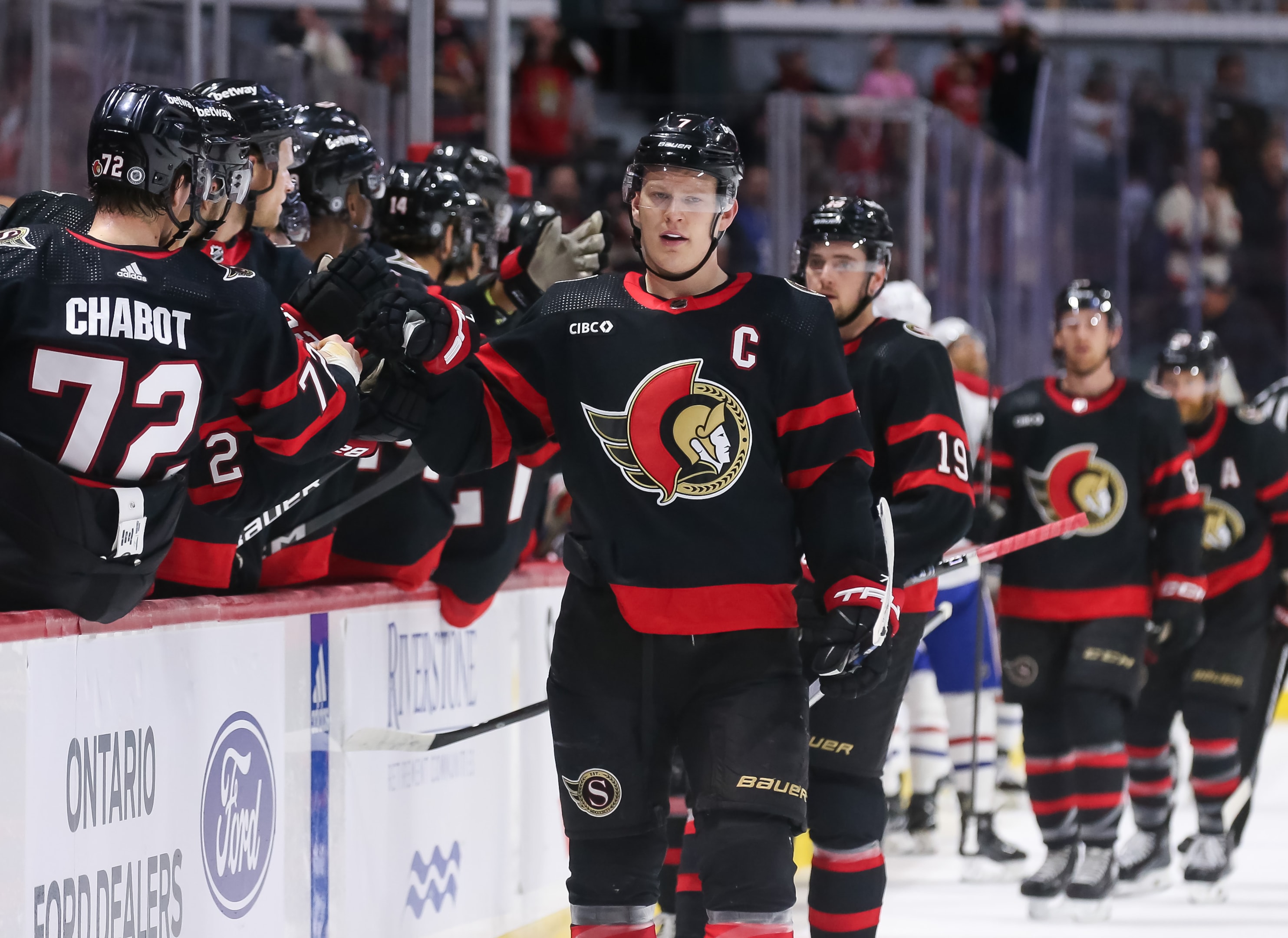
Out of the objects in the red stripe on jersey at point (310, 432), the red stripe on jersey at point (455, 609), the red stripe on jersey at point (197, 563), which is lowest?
the red stripe on jersey at point (455, 609)

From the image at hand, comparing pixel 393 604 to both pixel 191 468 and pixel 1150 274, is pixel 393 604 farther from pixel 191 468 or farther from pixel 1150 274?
pixel 1150 274

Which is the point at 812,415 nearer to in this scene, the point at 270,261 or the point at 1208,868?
the point at 270,261

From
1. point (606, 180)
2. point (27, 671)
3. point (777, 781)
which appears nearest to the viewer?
point (27, 671)

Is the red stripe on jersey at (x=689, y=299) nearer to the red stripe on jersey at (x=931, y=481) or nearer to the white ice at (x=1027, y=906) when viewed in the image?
the red stripe on jersey at (x=931, y=481)

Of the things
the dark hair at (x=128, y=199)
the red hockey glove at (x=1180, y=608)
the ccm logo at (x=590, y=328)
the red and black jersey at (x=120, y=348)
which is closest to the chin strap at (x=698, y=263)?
the ccm logo at (x=590, y=328)

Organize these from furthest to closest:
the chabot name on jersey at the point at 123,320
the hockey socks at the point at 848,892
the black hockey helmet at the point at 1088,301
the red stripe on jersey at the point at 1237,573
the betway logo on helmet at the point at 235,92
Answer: the red stripe on jersey at the point at 1237,573
the black hockey helmet at the point at 1088,301
the hockey socks at the point at 848,892
the betway logo on helmet at the point at 235,92
the chabot name on jersey at the point at 123,320

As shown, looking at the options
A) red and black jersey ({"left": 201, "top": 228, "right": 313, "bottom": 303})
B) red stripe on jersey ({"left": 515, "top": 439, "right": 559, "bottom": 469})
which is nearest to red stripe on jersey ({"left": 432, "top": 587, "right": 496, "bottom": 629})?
red stripe on jersey ({"left": 515, "top": 439, "right": 559, "bottom": 469})

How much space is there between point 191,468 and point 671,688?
855 millimetres

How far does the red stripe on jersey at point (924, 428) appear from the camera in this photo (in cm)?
338

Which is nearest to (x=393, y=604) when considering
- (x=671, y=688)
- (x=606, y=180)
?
(x=671, y=688)

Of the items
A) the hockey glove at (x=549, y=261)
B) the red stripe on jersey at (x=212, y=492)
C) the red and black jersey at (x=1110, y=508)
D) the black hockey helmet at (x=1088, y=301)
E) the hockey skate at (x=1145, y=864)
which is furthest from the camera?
the hockey skate at (x=1145, y=864)

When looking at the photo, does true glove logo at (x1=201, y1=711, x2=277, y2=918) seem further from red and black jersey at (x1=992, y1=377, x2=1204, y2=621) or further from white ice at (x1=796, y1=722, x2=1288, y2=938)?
red and black jersey at (x1=992, y1=377, x2=1204, y2=621)

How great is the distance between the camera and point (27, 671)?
236 cm

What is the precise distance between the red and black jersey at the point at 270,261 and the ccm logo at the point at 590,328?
0.75 m
